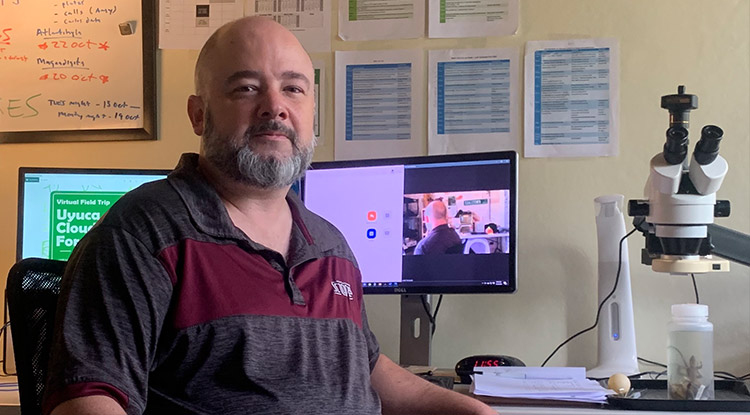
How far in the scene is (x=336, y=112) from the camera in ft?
7.07

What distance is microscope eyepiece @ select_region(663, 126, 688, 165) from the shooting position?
148 cm

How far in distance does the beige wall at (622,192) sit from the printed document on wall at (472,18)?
25 mm

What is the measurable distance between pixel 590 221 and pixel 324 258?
89cm

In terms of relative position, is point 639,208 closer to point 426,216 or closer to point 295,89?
point 426,216

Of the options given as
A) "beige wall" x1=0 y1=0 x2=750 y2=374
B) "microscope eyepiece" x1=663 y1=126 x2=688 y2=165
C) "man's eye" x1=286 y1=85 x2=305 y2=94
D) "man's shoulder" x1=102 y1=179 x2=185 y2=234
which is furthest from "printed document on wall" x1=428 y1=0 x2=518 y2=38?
"man's shoulder" x1=102 y1=179 x2=185 y2=234

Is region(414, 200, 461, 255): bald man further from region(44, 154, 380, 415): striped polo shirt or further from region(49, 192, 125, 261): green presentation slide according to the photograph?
region(49, 192, 125, 261): green presentation slide

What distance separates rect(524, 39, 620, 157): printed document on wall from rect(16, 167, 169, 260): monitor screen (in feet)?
3.39

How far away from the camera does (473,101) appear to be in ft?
6.81

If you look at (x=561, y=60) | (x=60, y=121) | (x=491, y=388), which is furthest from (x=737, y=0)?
(x=60, y=121)

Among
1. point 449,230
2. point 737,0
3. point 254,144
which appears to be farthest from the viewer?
point 737,0

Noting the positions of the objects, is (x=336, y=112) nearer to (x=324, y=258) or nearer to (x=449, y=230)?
(x=449, y=230)

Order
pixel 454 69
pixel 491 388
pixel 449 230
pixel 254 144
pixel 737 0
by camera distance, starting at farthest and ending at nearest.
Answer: pixel 454 69, pixel 737 0, pixel 449 230, pixel 491 388, pixel 254 144

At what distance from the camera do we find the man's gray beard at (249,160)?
1319 mm

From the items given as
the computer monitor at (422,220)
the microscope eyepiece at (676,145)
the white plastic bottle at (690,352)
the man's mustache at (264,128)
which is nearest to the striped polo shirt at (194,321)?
the man's mustache at (264,128)
